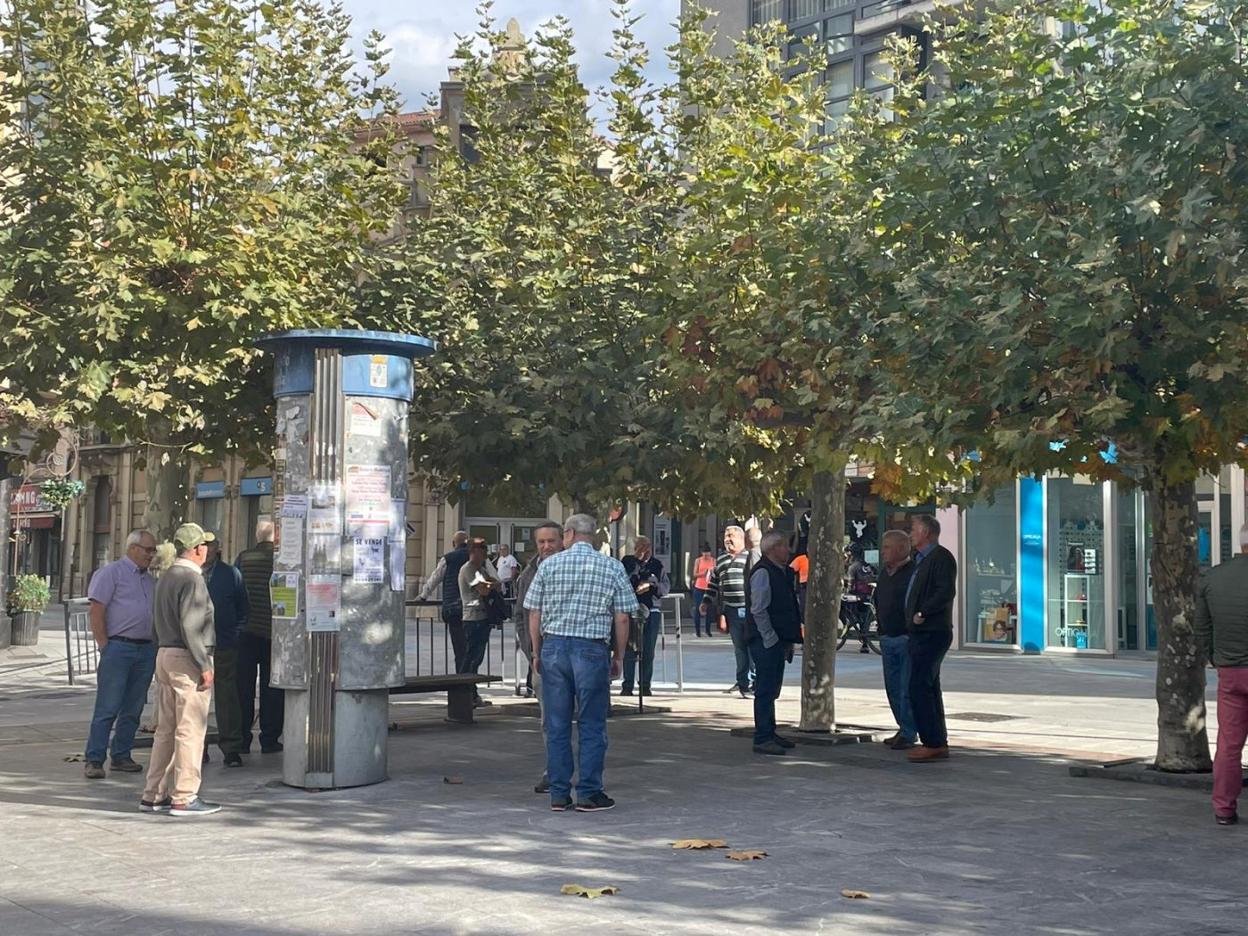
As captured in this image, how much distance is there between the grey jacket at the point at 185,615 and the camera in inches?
371

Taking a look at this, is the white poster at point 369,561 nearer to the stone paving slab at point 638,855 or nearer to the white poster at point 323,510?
the white poster at point 323,510

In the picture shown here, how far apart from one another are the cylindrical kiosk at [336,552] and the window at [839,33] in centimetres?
2694

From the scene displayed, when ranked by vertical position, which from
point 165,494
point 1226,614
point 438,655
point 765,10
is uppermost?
point 765,10

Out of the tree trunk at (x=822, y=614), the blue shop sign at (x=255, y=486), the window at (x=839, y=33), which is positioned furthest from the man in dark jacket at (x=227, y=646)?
the blue shop sign at (x=255, y=486)

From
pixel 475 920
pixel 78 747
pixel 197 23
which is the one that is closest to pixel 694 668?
pixel 78 747

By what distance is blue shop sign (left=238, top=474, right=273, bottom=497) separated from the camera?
44.7 m

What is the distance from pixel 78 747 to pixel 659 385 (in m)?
5.95

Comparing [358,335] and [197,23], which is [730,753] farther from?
[197,23]

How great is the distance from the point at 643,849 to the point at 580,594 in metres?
2.06

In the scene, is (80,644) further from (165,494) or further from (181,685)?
(181,685)

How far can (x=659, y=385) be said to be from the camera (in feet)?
46.2

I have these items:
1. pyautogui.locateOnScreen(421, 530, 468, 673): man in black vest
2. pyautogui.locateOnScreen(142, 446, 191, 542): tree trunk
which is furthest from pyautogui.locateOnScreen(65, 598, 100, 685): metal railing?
pyautogui.locateOnScreen(142, 446, 191, 542): tree trunk

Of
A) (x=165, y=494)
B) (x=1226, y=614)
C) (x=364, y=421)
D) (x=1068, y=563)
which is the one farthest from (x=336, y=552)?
(x=1068, y=563)

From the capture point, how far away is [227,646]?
1186cm
